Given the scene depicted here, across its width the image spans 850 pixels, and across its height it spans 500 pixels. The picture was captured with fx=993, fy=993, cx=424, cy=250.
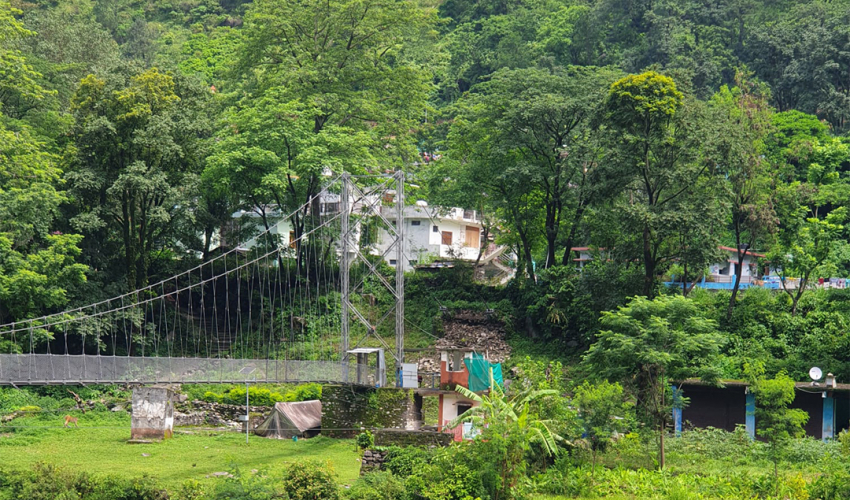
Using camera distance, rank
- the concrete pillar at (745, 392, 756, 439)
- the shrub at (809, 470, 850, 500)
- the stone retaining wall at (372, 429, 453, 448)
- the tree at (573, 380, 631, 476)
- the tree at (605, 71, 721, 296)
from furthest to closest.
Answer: the tree at (605, 71, 721, 296) < the concrete pillar at (745, 392, 756, 439) < the stone retaining wall at (372, 429, 453, 448) < the tree at (573, 380, 631, 476) < the shrub at (809, 470, 850, 500)

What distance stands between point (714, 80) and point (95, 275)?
28.7m

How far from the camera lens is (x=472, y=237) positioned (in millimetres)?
46844

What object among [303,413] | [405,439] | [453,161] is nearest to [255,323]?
[453,161]

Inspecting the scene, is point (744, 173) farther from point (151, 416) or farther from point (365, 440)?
point (151, 416)

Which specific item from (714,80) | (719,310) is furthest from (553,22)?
(719,310)

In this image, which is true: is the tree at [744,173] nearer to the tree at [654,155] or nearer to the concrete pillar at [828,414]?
the tree at [654,155]

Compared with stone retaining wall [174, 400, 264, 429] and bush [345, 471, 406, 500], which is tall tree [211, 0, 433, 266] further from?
bush [345, 471, 406, 500]

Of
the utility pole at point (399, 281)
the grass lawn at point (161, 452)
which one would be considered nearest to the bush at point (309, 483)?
the grass lawn at point (161, 452)

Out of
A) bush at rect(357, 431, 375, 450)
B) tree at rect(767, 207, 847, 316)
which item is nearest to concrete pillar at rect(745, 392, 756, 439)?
tree at rect(767, 207, 847, 316)

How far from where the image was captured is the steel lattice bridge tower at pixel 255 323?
78.0 feet

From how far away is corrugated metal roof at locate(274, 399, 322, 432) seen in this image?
81.5 ft

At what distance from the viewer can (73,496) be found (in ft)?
55.8

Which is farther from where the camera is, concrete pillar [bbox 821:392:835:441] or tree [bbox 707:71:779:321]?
tree [bbox 707:71:779:321]

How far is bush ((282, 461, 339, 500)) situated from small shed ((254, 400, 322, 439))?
748 cm
